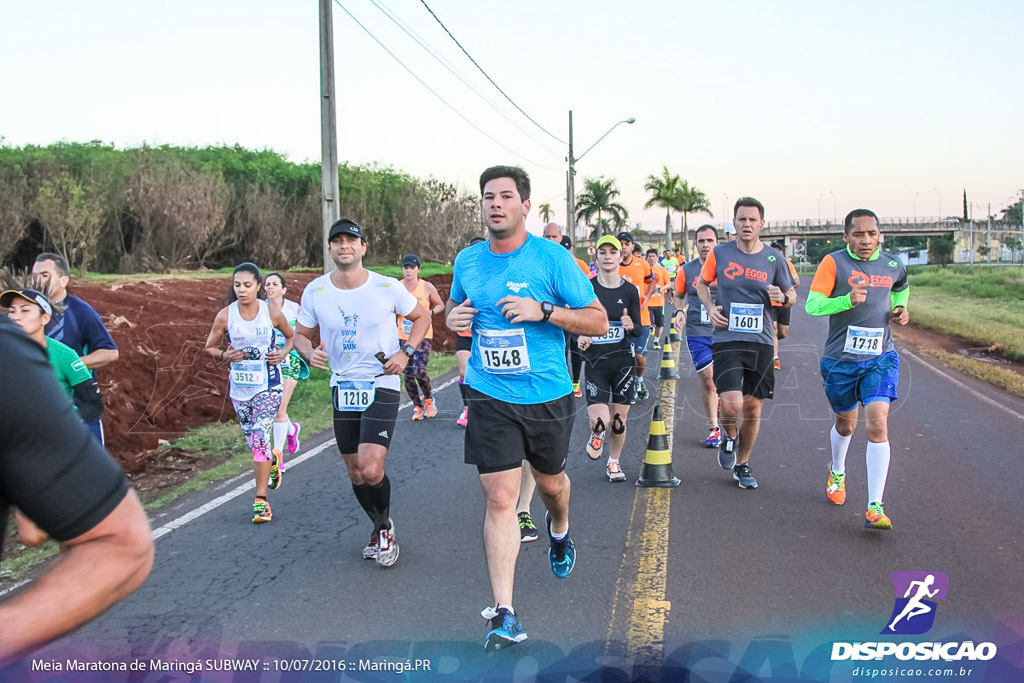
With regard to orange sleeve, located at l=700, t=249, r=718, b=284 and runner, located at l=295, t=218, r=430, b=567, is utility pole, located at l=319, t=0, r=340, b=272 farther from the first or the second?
runner, located at l=295, t=218, r=430, b=567

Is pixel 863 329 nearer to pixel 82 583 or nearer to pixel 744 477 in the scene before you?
→ pixel 744 477

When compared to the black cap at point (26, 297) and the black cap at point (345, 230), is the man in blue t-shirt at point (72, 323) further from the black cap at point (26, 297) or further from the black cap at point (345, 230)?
the black cap at point (345, 230)

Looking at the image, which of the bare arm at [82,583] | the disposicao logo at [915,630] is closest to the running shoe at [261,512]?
the disposicao logo at [915,630]

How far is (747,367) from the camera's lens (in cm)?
712

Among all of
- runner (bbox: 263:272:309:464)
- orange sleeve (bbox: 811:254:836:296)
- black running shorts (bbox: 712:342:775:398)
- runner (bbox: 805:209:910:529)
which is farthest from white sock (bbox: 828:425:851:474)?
runner (bbox: 263:272:309:464)

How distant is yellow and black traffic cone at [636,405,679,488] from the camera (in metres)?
7.07

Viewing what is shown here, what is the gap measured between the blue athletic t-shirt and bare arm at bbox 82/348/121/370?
8.66 feet

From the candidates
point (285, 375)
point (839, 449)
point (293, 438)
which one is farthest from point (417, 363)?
point (839, 449)

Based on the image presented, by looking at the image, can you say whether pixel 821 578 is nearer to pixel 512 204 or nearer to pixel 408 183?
pixel 512 204

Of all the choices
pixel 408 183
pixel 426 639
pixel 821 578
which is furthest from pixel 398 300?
pixel 408 183

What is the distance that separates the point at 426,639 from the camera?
415 cm

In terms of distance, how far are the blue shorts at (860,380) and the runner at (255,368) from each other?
4230 mm

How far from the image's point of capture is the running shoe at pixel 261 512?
6.23 meters

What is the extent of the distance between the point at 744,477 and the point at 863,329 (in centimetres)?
166
